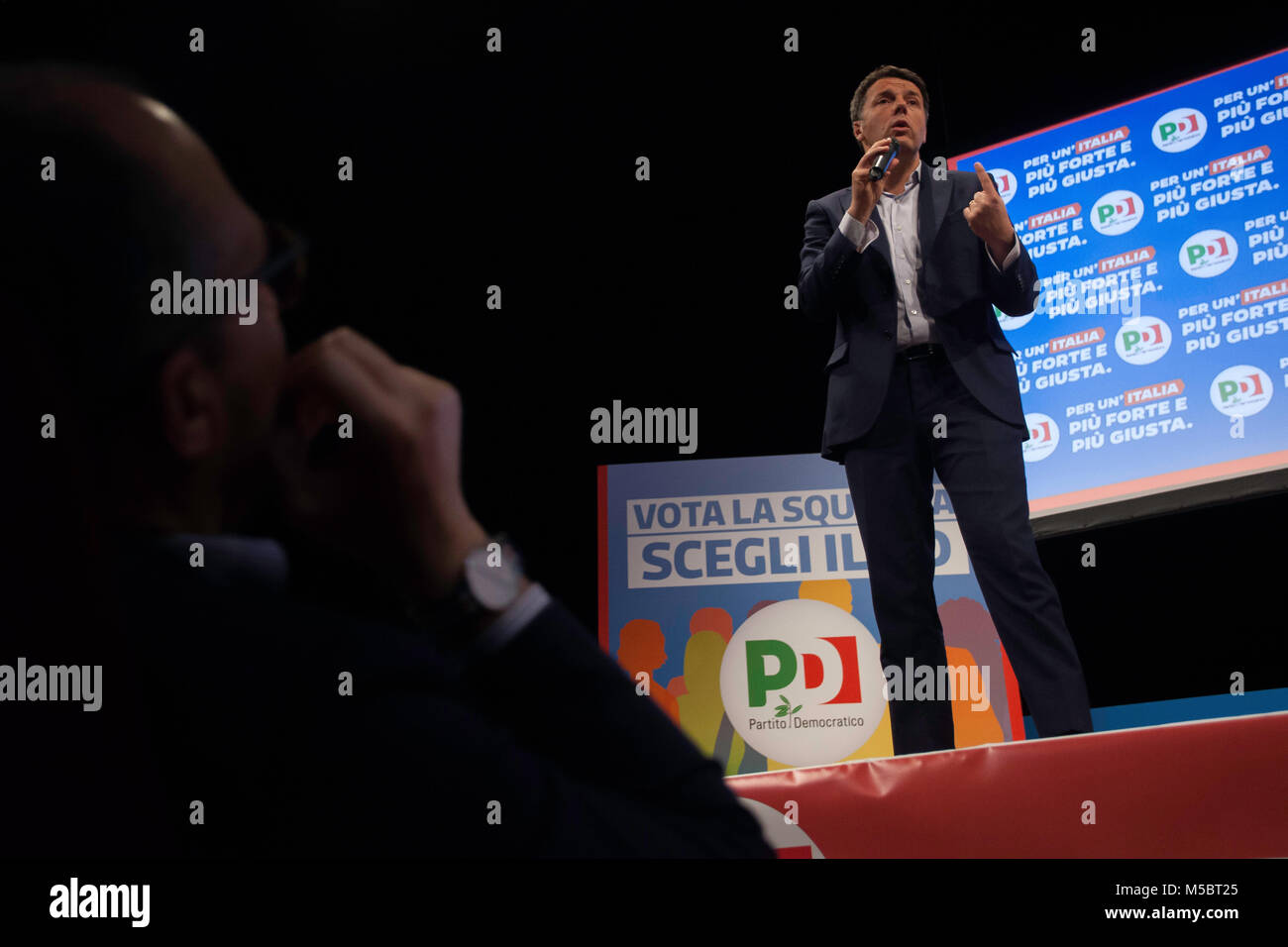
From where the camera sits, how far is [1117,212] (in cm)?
279

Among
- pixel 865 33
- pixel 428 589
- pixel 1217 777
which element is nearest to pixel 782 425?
pixel 865 33

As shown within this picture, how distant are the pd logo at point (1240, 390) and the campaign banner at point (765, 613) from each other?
1095 millimetres

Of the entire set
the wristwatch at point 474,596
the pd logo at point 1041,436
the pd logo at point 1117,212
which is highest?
the pd logo at point 1117,212

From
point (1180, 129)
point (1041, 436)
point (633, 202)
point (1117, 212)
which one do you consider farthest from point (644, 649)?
point (1180, 129)

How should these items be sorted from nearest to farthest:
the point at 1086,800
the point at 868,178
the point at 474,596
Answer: the point at 474,596
the point at 1086,800
the point at 868,178

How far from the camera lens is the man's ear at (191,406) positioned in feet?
2.44

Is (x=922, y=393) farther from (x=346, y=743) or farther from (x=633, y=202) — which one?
(x=633, y=202)

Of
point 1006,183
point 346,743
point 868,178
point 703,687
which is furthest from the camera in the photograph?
point 703,687

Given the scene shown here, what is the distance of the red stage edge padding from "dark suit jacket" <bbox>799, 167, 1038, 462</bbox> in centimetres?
71

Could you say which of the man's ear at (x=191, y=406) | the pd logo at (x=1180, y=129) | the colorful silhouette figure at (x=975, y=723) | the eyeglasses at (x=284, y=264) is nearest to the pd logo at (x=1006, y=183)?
the pd logo at (x=1180, y=129)

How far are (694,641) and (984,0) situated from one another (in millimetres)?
2505

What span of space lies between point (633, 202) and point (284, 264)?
3036mm

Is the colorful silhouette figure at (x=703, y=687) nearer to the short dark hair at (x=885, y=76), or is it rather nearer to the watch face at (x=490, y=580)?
the short dark hair at (x=885, y=76)

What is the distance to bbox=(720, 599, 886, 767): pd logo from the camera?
328 cm
